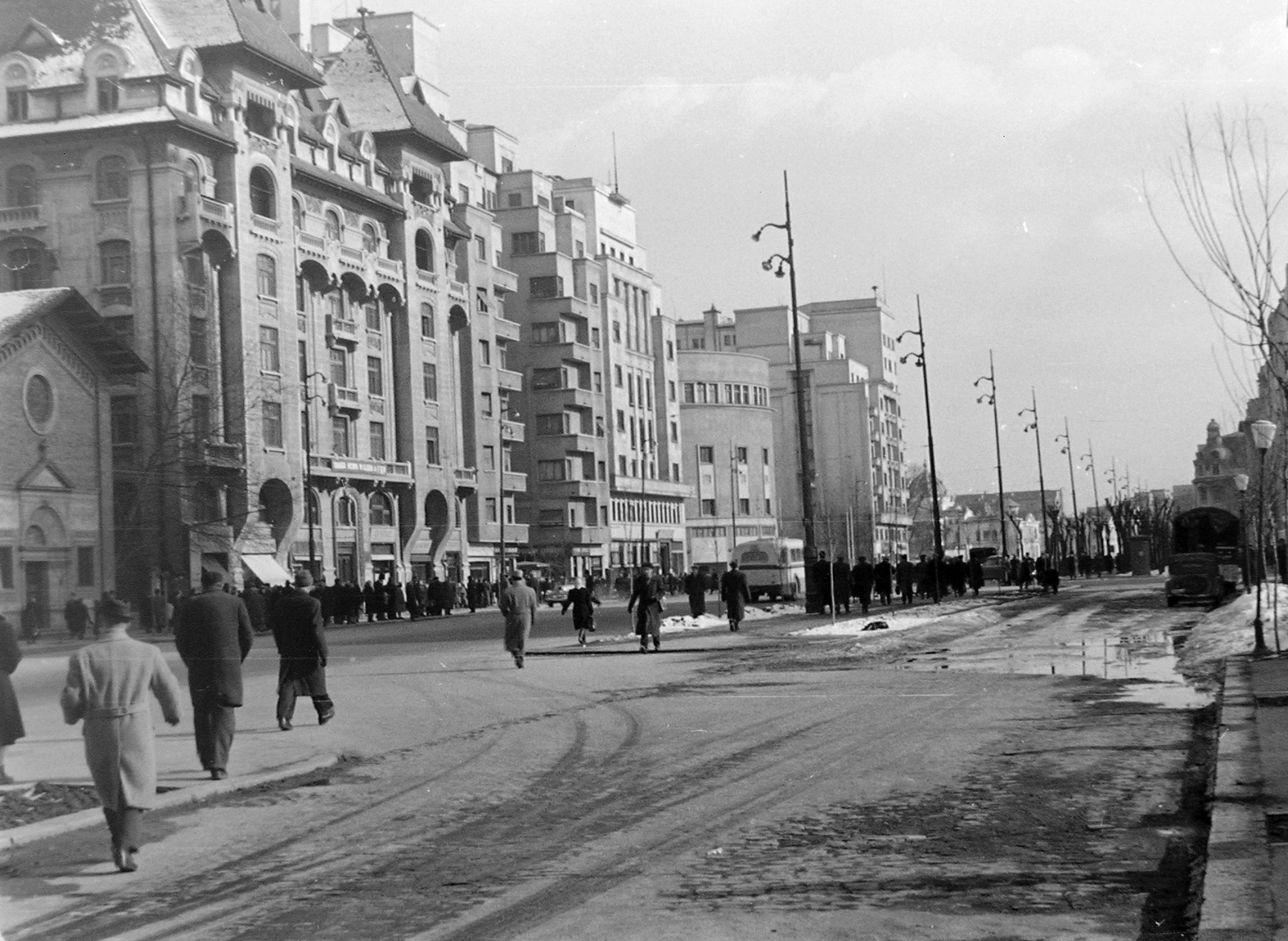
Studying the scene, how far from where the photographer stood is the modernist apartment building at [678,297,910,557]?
133m

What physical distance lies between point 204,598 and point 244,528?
276 cm

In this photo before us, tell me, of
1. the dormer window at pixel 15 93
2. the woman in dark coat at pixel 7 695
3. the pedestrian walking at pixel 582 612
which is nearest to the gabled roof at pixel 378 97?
the pedestrian walking at pixel 582 612

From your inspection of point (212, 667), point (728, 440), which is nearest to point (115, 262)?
point (212, 667)

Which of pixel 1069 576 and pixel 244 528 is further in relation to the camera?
pixel 1069 576

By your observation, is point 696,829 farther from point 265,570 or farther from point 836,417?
point 836,417

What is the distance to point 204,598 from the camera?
40.3 feet

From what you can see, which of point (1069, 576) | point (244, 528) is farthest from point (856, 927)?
point (1069, 576)

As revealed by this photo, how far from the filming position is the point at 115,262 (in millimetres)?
12719

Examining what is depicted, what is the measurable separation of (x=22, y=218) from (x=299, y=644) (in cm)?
530

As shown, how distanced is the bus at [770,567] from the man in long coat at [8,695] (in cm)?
5448

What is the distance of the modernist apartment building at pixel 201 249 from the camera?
1192 centimetres

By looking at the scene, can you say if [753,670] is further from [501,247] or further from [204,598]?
[501,247]

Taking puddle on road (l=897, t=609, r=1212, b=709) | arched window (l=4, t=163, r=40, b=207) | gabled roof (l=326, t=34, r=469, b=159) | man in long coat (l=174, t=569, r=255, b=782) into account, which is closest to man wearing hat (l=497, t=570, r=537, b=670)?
puddle on road (l=897, t=609, r=1212, b=709)

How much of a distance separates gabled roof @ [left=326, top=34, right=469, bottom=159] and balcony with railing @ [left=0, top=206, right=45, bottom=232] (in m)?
42.8
